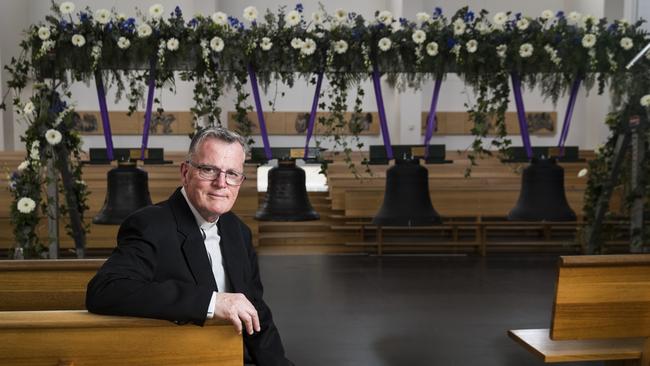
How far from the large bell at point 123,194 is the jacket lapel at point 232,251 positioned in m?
2.95

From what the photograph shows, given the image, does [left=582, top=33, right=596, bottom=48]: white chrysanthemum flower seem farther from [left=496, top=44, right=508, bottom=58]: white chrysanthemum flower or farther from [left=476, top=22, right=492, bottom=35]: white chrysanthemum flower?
[left=476, top=22, right=492, bottom=35]: white chrysanthemum flower

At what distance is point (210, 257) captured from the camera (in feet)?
7.39

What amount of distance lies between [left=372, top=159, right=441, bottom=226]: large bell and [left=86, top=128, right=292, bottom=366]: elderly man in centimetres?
304

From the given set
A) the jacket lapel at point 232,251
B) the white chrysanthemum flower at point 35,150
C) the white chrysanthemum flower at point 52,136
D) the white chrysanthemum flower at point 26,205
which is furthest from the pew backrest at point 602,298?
the white chrysanthemum flower at point 26,205

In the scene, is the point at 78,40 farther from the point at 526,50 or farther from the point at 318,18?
the point at 526,50

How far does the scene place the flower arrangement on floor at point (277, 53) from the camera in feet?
15.6

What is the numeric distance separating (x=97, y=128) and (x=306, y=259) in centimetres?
673

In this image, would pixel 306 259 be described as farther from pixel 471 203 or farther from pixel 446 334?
pixel 446 334

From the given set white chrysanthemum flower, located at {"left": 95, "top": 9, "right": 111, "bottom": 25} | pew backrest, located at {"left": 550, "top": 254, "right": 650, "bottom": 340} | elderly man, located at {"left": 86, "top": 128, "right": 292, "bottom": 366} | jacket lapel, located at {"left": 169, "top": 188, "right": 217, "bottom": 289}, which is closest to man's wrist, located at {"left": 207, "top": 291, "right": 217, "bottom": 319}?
elderly man, located at {"left": 86, "top": 128, "right": 292, "bottom": 366}

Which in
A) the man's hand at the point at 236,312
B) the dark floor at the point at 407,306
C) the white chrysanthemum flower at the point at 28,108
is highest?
the white chrysanthemum flower at the point at 28,108

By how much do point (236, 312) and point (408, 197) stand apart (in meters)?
3.67

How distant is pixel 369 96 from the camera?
45.9 feet

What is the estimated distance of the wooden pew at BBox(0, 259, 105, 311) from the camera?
2.74 metres

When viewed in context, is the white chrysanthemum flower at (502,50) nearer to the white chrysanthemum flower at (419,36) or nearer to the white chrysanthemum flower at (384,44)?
the white chrysanthemum flower at (419,36)
